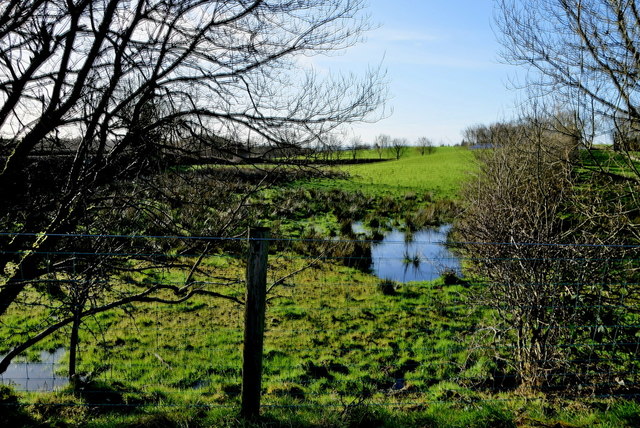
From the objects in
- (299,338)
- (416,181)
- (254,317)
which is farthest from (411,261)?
(416,181)

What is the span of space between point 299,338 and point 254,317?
503 centimetres

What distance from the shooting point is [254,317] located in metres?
3.31

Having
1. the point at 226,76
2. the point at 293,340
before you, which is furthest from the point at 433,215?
the point at 226,76

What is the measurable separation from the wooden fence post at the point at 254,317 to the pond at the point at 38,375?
3.65 meters

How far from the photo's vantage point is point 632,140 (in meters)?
6.81

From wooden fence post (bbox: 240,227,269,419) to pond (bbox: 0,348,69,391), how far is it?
3652mm

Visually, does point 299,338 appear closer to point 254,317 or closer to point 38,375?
point 38,375

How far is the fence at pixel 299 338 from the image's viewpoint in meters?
4.71

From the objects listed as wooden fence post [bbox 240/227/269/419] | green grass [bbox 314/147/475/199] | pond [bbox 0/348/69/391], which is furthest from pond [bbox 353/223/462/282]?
wooden fence post [bbox 240/227/269/419]

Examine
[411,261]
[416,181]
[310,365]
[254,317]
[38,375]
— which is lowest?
[38,375]

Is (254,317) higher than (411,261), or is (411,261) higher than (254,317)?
(254,317)

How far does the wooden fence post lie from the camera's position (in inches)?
127

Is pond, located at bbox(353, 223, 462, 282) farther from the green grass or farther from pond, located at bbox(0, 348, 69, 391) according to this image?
pond, located at bbox(0, 348, 69, 391)

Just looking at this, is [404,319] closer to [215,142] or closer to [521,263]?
[521,263]
